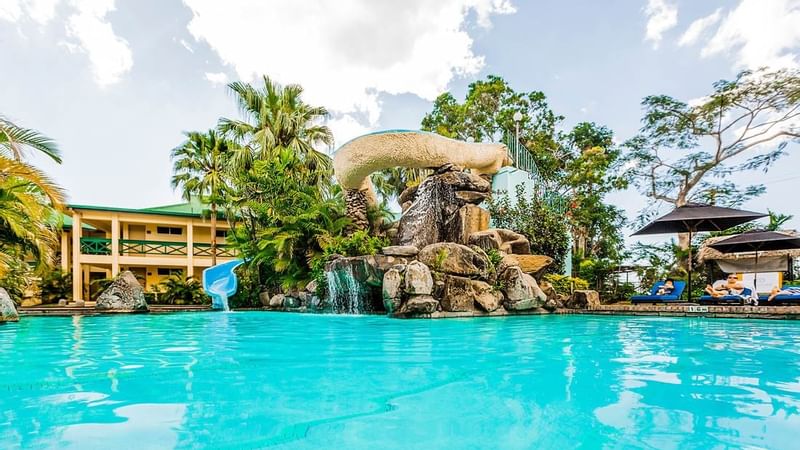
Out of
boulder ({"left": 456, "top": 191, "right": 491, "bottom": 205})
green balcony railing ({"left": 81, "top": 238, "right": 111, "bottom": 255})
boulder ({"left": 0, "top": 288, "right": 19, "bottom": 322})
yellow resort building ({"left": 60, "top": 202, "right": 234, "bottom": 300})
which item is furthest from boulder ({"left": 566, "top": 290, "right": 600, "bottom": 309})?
green balcony railing ({"left": 81, "top": 238, "right": 111, "bottom": 255})

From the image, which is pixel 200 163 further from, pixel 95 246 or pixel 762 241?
pixel 762 241

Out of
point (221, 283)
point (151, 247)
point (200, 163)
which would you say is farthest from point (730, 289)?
point (151, 247)

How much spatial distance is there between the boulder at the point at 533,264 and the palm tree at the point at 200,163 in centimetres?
1294

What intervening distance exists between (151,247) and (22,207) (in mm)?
12478

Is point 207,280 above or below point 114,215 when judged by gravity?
below

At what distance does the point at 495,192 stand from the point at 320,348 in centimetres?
1240

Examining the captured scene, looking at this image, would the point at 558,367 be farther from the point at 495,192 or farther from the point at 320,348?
the point at 495,192

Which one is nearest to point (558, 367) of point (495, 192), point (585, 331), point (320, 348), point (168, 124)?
point (320, 348)

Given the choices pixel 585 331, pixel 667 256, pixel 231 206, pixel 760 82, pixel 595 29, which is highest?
pixel 595 29

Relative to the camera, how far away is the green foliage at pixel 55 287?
1998cm

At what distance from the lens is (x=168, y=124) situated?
2095cm

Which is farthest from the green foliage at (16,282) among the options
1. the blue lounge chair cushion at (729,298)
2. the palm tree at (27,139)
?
the blue lounge chair cushion at (729,298)

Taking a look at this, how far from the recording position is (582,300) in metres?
12.3

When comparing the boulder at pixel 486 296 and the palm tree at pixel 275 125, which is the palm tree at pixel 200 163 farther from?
the boulder at pixel 486 296
